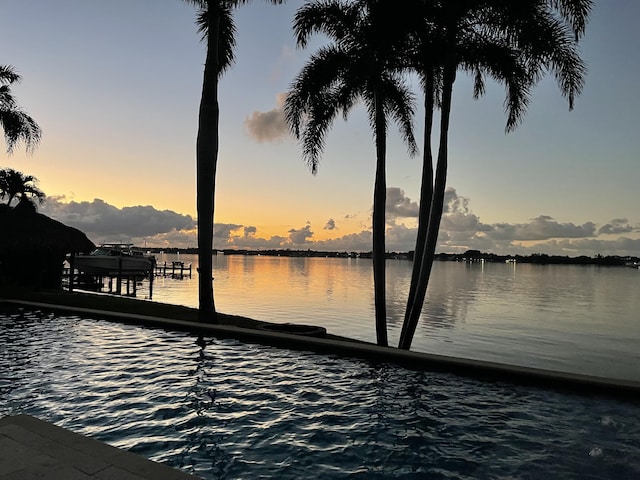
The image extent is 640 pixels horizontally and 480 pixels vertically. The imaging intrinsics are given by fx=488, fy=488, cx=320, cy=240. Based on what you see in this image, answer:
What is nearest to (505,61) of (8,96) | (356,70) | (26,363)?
(356,70)

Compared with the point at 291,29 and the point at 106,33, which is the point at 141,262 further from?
the point at 291,29

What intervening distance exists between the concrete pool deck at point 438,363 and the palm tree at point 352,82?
237 inches

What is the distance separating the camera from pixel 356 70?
52.3 feet

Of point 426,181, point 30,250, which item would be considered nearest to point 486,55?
point 426,181

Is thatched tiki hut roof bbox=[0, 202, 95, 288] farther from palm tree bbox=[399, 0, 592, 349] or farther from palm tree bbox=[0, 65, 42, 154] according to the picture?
palm tree bbox=[399, 0, 592, 349]

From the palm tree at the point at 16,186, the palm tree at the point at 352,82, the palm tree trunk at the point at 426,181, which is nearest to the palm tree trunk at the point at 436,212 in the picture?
the palm tree trunk at the point at 426,181

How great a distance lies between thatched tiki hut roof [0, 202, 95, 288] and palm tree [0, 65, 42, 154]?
3922 mm

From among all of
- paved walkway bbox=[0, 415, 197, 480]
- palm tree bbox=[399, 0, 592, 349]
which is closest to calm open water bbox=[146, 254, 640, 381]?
palm tree bbox=[399, 0, 592, 349]

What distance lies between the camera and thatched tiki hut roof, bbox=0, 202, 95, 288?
2509 centimetres

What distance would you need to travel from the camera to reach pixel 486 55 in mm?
15711

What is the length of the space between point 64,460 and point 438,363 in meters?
6.41

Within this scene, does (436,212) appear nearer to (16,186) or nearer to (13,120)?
(13,120)

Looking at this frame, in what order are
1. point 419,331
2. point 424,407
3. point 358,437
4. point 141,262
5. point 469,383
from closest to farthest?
point 358,437, point 424,407, point 469,383, point 419,331, point 141,262

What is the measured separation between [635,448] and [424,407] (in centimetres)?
252
